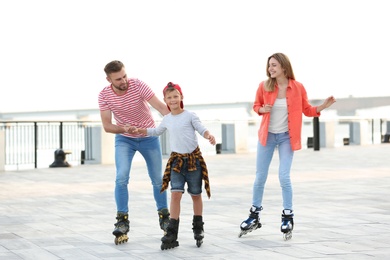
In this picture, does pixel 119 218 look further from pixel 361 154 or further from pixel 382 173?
pixel 361 154

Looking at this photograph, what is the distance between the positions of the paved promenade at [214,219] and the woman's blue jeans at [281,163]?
1.20 ft

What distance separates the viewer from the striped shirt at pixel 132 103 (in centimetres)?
737

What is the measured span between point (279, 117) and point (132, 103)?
1.34 meters

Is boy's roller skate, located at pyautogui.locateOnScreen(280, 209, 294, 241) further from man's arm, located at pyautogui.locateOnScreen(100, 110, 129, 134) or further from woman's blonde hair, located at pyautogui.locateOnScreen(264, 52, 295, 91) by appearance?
man's arm, located at pyautogui.locateOnScreen(100, 110, 129, 134)

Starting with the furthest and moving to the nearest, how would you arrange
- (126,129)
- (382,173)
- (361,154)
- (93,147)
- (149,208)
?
(361,154)
(93,147)
(382,173)
(149,208)
(126,129)

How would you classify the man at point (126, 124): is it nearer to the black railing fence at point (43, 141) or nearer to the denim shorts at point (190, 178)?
the denim shorts at point (190, 178)

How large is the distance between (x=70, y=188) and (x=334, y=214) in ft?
18.7

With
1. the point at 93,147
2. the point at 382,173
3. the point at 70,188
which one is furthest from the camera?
the point at 93,147

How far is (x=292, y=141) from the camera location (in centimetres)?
757

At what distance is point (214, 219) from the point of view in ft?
29.5

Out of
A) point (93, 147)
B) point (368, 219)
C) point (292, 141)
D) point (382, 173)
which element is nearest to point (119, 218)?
point (292, 141)

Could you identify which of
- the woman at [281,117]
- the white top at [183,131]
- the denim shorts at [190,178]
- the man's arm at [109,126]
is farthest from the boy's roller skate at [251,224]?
the man's arm at [109,126]

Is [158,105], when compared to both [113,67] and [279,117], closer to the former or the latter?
[113,67]

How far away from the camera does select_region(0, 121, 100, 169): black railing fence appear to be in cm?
2139
